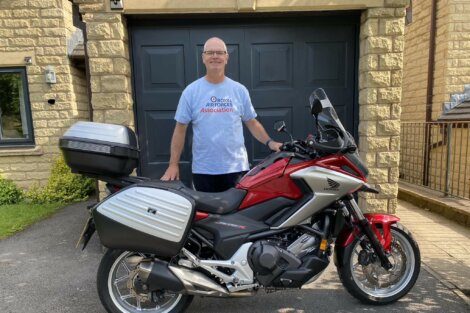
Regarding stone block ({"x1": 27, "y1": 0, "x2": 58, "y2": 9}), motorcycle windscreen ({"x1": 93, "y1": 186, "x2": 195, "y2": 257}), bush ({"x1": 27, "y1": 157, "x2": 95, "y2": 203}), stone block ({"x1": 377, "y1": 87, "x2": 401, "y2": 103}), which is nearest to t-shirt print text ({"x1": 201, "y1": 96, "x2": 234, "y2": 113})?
motorcycle windscreen ({"x1": 93, "y1": 186, "x2": 195, "y2": 257})

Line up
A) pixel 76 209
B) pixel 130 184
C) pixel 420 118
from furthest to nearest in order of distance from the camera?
pixel 420 118
pixel 76 209
pixel 130 184

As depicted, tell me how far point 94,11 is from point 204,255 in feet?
8.83

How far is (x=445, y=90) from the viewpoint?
6.24m

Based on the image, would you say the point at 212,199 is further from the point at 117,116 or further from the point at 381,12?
the point at 381,12

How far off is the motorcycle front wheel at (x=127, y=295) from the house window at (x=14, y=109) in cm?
470

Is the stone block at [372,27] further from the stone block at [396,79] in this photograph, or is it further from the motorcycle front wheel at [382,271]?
the motorcycle front wheel at [382,271]

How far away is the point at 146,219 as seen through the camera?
7.31 ft

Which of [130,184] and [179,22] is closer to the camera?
[130,184]

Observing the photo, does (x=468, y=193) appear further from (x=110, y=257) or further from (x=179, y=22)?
(x=110, y=257)

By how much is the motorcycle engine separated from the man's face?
1.40 meters

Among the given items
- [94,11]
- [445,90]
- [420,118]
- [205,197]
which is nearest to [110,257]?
[205,197]

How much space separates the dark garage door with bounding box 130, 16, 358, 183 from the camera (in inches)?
152

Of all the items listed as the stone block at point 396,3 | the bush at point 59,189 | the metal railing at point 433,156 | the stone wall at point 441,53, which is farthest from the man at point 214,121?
the stone wall at point 441,53

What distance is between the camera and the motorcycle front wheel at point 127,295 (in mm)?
2438
